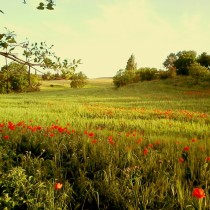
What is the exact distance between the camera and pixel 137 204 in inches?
120

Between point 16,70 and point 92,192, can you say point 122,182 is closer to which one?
point 92,192

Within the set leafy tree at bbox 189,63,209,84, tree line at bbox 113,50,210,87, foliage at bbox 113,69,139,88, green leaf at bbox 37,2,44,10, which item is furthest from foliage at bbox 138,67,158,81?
green leaf at bbox 37,2,44,10

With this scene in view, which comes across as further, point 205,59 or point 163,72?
point 205,59

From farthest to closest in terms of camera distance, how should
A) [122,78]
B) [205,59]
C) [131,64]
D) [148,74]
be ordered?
[131,64], [148,74], [205,59], [122,78]

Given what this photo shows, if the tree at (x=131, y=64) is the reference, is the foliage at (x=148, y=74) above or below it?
below

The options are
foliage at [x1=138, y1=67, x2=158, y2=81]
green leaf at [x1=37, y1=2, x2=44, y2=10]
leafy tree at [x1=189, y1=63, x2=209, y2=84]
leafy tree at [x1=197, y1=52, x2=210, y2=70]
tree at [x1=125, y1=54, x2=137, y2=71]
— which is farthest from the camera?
tree at [x1=125, y1=54, x2=137, y2=71]

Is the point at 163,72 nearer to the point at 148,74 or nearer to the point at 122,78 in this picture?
the point at 148,74

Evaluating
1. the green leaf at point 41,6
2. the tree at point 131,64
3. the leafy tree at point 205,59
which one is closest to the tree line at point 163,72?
the leafy tree at point 205,59

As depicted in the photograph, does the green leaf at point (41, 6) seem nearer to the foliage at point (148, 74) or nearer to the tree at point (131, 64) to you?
the foliage at point (148, 74)

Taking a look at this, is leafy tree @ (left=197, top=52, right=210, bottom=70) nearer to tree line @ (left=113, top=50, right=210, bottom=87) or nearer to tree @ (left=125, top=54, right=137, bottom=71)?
tree line @ (left=113, top=50, right=210, bottom=87)

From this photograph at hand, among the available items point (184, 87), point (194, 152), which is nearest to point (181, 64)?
point (184, 87)

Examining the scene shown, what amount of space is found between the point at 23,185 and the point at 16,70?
143 cm

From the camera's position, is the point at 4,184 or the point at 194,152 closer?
the point at 4,184

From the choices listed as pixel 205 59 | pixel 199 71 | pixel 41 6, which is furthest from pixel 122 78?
pixel 41 6
